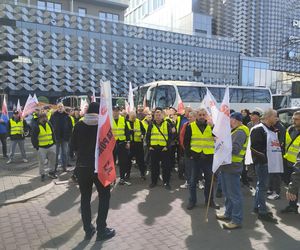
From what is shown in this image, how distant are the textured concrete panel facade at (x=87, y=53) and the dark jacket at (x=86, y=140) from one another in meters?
40.7

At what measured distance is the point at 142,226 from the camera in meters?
5.83

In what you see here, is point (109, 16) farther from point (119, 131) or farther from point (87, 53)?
point (119, 131)

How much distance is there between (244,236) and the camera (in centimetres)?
540

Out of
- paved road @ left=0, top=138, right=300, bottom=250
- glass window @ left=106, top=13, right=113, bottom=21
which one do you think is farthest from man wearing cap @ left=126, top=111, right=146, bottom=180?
glass window @ left=106, top=13, right=113, bottom=21

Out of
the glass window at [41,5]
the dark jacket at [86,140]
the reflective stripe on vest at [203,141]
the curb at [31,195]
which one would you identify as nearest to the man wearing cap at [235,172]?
the reflective stripe on vest at [203,141]

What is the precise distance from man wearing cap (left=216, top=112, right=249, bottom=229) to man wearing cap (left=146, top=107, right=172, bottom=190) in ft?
8.88

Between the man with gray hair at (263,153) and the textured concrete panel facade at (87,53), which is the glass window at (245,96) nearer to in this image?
the man with gray hair at (263,153)

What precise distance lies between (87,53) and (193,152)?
4424cm

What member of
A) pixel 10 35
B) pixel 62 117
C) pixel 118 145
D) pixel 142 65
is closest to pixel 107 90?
pixel 118 145

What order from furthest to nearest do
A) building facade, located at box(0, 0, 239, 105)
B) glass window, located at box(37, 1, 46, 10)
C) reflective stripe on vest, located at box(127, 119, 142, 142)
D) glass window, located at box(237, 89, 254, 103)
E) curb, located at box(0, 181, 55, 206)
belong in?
glass window, located at box(37, 1, 46, 10)
building facade, located at box(0, 0, 239, 105)
glass window, located at box(237, 89, 254, 103)
reflective stripe on vest, located at box(127, 119, 142, 142)
curb, located at box(0, 181, 55, 206)

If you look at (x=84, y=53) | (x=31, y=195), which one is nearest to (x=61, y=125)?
(x=31, y=195)

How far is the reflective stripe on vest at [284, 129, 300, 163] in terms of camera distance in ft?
21.1

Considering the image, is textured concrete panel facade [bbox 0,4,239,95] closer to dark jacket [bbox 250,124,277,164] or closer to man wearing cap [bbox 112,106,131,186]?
man wearing cap [bbox 112,106,131,186]

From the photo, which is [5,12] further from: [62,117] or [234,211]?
[234,211]
